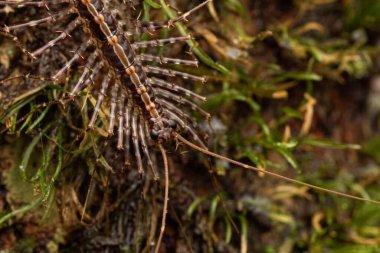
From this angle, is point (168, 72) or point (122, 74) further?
point (168, 72)

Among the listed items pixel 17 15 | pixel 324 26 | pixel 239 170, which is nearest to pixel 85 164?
pixel 17 15

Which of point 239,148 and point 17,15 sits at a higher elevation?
point 17,15

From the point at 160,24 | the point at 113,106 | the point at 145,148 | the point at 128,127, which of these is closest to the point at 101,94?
the point at 113,106

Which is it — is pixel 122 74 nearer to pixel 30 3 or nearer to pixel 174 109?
pixel 174 109

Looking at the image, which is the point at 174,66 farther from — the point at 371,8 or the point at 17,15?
the point at 371,8

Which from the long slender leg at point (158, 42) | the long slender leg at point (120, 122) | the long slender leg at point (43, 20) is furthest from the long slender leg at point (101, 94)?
the long slender leg at point (43, 20)

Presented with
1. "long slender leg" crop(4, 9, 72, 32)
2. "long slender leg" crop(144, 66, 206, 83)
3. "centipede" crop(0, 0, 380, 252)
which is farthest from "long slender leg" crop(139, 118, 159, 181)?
"long slender leg" crop(4, 9, 72, 32)

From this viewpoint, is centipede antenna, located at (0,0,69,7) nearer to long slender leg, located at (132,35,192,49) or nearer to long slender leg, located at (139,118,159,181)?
long slender leg, located at (132,35,192,49)

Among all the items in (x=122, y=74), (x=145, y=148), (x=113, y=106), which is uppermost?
(x=122, y=74)
